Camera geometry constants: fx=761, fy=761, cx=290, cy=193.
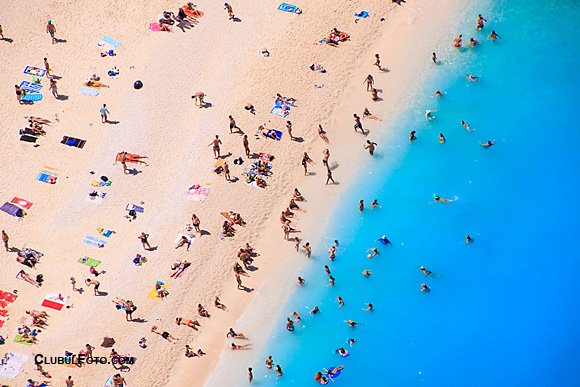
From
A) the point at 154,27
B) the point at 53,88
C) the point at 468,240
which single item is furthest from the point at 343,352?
the point at 154,27

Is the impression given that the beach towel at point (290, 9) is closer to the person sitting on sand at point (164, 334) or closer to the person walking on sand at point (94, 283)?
the person walking on sand at point (94, 283)

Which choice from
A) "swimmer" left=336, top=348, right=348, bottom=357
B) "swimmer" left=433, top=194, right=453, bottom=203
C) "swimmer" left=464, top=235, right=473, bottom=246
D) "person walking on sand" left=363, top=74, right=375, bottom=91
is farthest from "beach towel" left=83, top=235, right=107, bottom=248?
"swimmer" left=464, top=235, right=473, bottom=246

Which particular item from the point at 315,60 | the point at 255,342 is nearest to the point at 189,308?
the point at 255,342

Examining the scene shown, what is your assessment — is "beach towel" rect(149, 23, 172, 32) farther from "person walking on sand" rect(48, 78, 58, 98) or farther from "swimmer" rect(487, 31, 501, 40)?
"swimmer" rect(487, 31, 501, 40)

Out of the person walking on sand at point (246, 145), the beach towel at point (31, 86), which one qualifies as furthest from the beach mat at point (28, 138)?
the person walking on sand at point (246, 145)

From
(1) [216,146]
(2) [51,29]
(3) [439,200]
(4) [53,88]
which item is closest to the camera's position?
(3) [439,200]

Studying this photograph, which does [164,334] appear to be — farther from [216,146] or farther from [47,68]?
[47,68]
